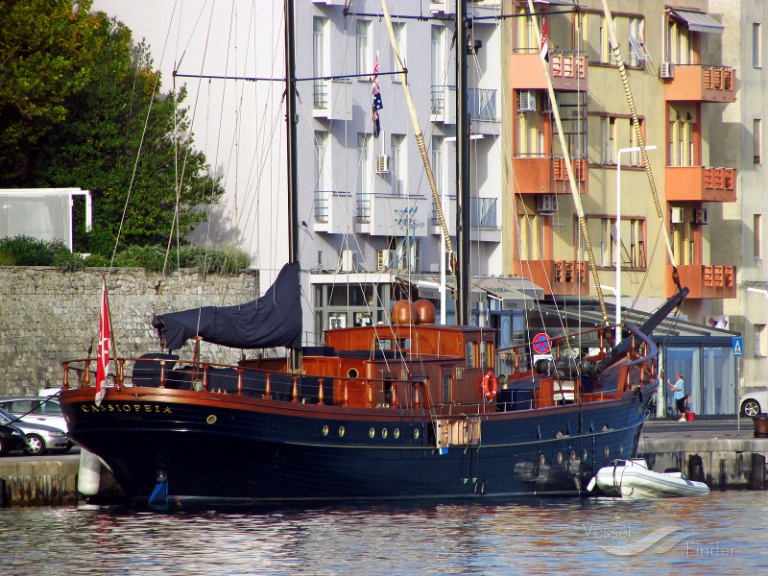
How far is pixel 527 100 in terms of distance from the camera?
195ft

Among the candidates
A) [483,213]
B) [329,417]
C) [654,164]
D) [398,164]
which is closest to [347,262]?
[398,164]

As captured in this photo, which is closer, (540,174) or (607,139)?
(540,174)

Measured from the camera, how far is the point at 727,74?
6438cm

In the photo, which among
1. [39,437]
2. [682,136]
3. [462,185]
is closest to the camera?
[39,437]

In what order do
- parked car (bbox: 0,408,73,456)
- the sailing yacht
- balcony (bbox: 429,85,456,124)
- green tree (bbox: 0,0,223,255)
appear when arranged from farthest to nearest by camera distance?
balcony (bbox: 429,85,456,124), green tree (bbox: 0,0,223,255), parked car (bbox: 0,408,73,456), the sailing yacht

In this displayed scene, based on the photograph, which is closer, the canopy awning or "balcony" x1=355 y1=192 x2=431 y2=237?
"balcony" x1=355 y1=192 x2=431 y2=237

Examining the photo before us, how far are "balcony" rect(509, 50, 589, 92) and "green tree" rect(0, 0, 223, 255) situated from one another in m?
12.0

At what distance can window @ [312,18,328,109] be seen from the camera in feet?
176

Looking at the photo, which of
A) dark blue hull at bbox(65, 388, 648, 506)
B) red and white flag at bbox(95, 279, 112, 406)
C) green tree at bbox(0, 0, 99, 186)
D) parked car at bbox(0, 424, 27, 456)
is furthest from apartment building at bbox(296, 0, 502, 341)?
red and white flag at bbox(95, 279, 112, 406)

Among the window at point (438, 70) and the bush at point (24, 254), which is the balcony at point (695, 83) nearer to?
the window at point (438, 70)

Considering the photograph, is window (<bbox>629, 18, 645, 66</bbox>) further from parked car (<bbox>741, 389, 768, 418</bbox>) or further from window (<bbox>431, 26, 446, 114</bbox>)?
parked car (<bbox>741, 389, 768, 418</bbox>)

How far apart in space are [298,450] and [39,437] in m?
9.24

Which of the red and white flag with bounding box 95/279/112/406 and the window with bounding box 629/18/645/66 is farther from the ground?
the window with bounding box 629/18/645/66

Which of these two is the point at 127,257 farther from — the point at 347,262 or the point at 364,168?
the point at 364,168
